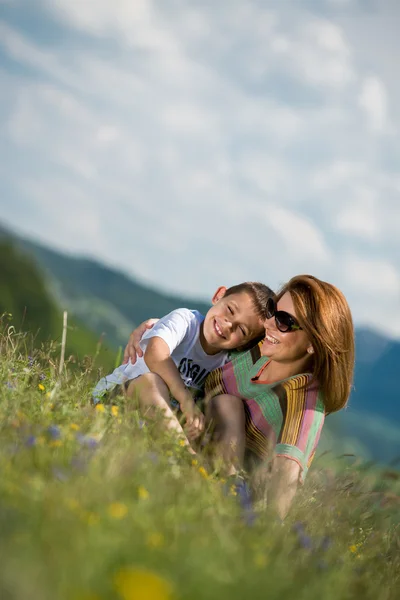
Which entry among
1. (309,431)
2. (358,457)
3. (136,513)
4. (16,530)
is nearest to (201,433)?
(309,431)

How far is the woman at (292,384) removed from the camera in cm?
415

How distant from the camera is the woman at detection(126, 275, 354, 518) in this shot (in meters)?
4.15

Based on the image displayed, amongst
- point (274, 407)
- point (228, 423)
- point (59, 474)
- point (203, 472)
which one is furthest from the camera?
point (274, 407)

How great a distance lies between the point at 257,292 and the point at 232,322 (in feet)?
0.96

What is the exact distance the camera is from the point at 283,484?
355 centimetres

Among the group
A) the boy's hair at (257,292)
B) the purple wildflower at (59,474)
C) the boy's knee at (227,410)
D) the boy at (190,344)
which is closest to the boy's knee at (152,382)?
the boy at (190,344)

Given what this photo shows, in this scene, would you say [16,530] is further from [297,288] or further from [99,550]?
[297,288]

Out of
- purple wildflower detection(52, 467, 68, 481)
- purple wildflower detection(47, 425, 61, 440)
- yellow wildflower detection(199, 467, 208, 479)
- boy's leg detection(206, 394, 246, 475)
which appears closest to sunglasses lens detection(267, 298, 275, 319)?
boy's leg detection(206, 394, 246, 475)

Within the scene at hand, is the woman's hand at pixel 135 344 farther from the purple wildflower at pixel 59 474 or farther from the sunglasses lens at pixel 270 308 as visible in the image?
the purple wildflower at pixel 59 474

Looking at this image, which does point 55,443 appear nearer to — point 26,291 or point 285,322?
point 285,322

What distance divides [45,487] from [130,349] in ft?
8.95

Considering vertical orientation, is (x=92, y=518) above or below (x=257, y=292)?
below

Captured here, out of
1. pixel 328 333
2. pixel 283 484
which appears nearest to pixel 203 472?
pixel 283 484

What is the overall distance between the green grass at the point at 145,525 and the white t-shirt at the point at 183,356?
2.30 ft
